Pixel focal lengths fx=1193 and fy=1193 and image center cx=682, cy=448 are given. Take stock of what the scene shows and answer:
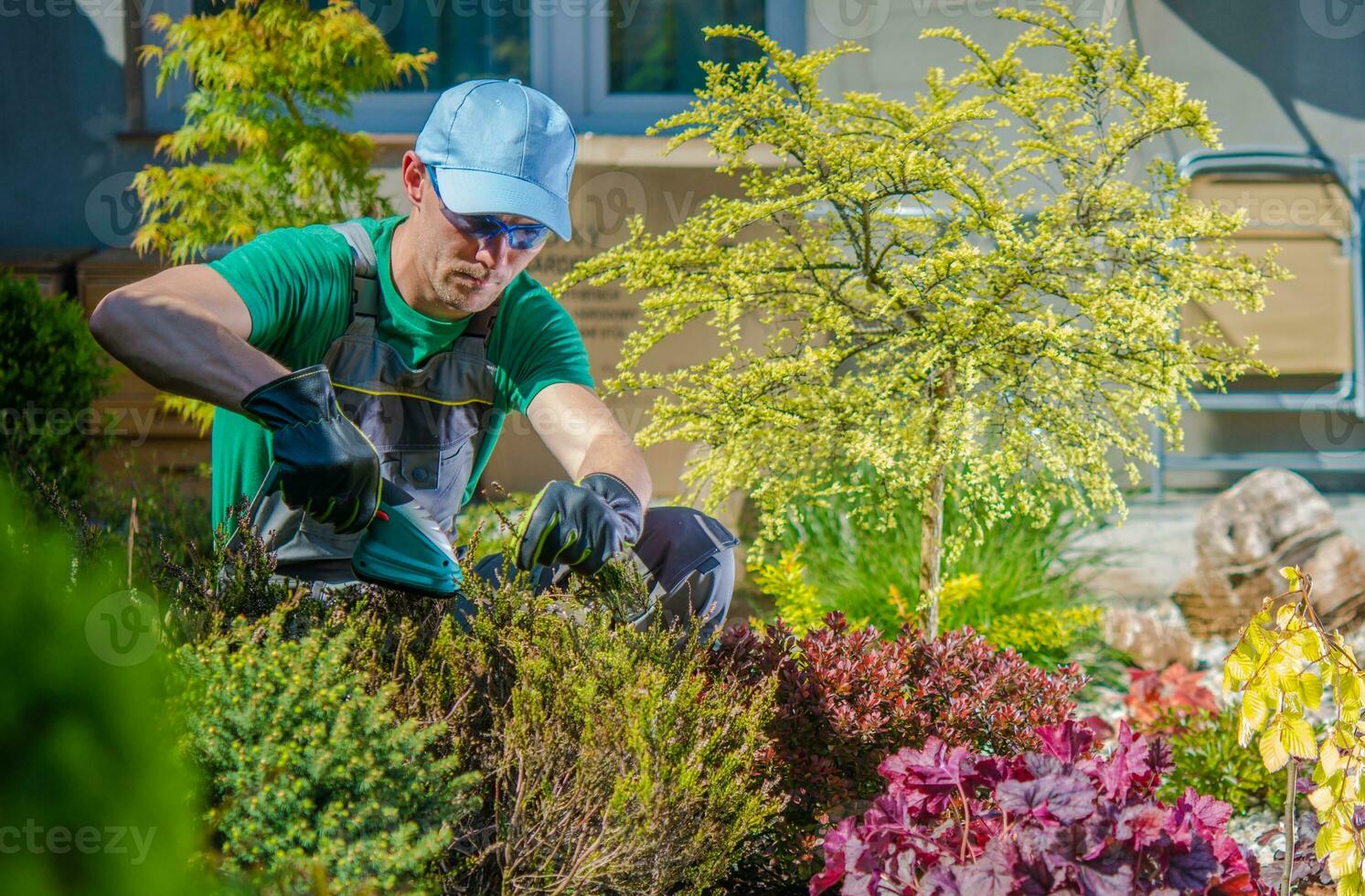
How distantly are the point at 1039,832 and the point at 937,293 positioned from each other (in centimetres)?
139

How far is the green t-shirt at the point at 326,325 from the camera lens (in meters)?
2.24

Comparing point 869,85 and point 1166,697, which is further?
point 869,85

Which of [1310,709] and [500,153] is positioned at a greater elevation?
[500,153]

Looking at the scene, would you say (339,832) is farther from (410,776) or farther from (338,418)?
(338,418)

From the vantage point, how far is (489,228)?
2195 mm

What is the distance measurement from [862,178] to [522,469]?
3640mm

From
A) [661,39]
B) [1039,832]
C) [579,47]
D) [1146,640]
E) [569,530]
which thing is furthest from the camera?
[661,39]

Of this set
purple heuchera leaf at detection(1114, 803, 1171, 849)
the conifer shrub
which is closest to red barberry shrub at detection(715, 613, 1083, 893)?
the conifer shrub

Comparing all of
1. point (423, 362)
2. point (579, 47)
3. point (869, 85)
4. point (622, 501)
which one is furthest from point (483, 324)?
point (579, 47)

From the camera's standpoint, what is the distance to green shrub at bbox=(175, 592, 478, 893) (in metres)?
1.49

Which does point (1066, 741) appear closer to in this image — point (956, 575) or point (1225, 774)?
point (1225, 774)

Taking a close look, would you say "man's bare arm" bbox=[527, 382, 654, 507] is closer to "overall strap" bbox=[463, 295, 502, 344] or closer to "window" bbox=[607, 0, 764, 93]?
"overall strap" bbox=[463, 295, 502, 344]

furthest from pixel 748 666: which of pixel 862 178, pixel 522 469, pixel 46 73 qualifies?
pixel 46 73

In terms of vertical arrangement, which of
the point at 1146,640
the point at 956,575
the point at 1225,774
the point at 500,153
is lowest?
the point at 1146,640
